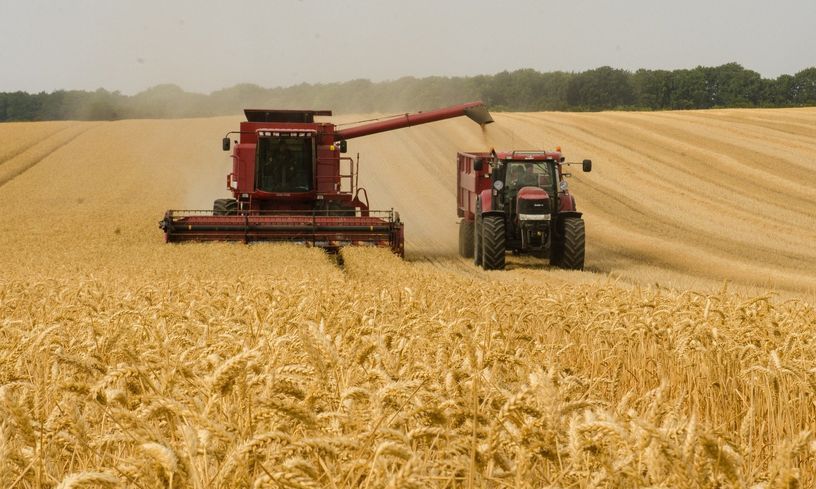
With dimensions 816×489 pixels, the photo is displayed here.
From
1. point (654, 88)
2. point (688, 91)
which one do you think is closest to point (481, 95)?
point (654, 88)

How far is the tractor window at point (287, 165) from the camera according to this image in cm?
1980

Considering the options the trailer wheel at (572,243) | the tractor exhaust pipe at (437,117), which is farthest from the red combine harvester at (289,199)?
the trailer wheel at (572,243)

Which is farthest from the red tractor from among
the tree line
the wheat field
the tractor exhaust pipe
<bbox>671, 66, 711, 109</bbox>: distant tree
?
<bbox>671, 66, 711, 109</bbox>: distant tree

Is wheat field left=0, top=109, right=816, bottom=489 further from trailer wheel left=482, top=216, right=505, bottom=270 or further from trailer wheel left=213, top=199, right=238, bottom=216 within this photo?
trailer wheel left=213, top=199, right=238, bottom=216

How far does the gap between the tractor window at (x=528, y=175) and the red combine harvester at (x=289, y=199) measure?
2.36m

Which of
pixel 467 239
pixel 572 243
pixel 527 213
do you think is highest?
pixel 527 213

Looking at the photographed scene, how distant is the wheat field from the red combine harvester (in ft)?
3.13

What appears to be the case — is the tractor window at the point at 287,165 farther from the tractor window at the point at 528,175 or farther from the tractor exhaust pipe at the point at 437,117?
the tractor window at the point at 528,175

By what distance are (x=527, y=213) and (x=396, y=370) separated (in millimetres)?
13575

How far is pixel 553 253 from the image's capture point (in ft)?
56.9

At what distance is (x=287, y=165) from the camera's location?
19.9 m

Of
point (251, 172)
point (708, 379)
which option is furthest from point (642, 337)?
point (251, 172)

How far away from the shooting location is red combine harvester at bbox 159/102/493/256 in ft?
59.3

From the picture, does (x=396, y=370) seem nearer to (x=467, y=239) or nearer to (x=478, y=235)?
(x=478, y=235)
